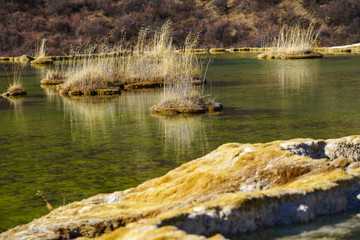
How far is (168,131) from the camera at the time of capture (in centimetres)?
962

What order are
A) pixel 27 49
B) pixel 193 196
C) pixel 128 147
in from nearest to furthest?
pixel 193 196 < pixel 128 147 < pixel 27 49

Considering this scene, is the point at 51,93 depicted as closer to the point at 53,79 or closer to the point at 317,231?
the point at 53,79

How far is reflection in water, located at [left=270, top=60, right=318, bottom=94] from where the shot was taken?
15383 millimetres

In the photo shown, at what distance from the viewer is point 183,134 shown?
9336 millimetres

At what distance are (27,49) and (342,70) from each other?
27186 mm

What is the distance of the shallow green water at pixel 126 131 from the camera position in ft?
21.4

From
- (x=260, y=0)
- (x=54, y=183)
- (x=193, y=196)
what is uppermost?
(x=260, y=0)

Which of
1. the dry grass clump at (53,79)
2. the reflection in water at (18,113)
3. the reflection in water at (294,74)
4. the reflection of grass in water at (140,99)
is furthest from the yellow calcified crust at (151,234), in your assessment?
the dry grass clump at (53,79)

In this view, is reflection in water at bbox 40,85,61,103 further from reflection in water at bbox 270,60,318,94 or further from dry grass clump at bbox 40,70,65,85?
reflection in water at bbox 270,60,318,94

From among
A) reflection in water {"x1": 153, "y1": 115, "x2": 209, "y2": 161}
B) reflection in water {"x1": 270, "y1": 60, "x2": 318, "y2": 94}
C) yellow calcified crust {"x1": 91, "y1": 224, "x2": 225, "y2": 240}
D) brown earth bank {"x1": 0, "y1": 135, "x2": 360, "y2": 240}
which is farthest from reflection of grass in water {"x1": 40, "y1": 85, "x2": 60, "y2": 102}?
yellow calcified crust {"x1": 91, "y1": 224, "x2": 225, "y2": 240}

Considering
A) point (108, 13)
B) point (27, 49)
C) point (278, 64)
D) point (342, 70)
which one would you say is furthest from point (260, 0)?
point (342, 70)

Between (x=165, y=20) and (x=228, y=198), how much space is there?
46.5 meters

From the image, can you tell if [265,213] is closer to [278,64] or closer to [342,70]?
[342,70]

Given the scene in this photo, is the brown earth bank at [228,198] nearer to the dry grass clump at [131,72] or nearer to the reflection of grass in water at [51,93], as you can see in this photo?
the reflection of grass in water at [51,93]
